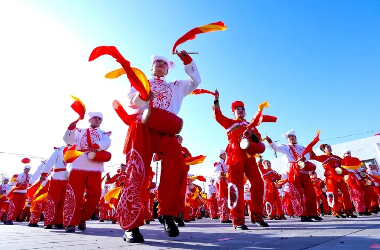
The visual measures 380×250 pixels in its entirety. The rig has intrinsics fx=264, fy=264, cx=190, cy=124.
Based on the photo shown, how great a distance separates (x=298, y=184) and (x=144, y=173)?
4.22m

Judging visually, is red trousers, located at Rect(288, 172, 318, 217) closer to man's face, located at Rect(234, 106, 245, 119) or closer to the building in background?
man's face, located at Rect(234, 106, 245, 119)

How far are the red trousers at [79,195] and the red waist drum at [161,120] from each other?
2.22 metres

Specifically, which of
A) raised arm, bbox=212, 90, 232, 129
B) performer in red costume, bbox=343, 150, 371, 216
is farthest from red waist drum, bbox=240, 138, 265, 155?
performer in red costume, bbox=343, 150, 371, 216

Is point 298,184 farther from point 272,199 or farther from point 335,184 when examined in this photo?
point 272,199

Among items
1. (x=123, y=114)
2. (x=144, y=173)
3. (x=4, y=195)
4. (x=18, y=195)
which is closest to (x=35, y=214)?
(x=18, y=195)

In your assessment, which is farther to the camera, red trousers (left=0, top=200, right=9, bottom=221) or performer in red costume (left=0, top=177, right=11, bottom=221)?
red trousers (left=0, top=200, right=9, bottom=221)

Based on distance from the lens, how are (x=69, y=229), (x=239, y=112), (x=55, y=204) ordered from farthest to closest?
(x=55, y=204)
(x=239, y=112)
(x=69, y=229)

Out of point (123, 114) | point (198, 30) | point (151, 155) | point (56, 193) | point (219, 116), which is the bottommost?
point (56, 193)

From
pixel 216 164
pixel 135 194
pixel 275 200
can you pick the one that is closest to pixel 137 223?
pixel 135 194

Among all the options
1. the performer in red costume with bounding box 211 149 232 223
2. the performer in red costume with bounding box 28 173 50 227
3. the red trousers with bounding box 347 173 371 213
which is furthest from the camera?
the red trousers with bounding box 347 173 371 213

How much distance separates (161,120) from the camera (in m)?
2.59

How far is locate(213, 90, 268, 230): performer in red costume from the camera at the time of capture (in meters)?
4.06

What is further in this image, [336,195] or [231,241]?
[336,195]

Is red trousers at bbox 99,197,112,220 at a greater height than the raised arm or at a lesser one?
lesser
